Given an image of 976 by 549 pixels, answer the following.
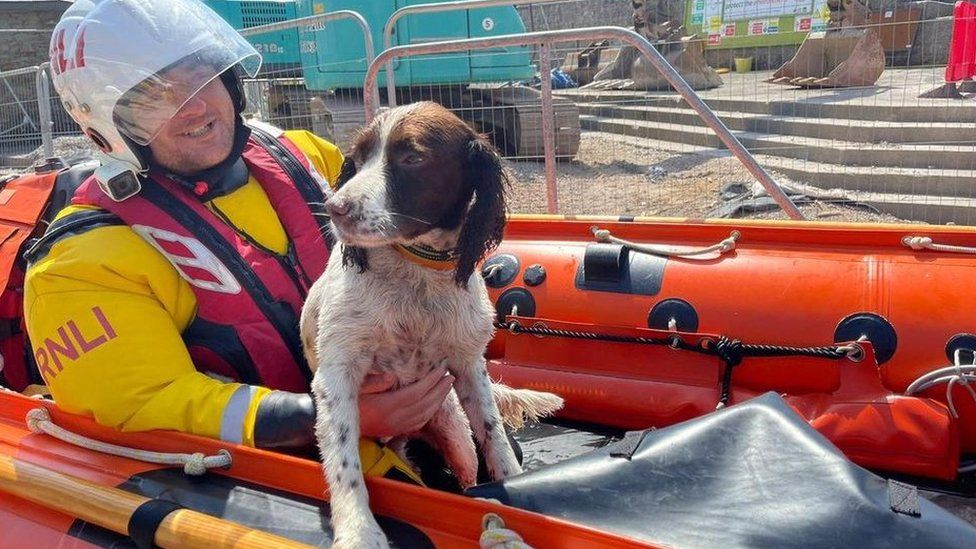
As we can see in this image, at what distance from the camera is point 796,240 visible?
3.24 metres

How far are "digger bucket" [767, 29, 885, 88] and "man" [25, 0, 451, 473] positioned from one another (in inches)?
275

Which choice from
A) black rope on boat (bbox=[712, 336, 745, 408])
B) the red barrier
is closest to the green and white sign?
the red barrier

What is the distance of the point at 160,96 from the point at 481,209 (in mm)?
1006

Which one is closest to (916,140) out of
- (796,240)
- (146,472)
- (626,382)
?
(796,240)

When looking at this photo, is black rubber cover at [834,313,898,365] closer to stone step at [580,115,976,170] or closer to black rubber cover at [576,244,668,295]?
black rubber cover at [576,244,668,295]

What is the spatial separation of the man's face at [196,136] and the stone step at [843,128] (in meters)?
6.07

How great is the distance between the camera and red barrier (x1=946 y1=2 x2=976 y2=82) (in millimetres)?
7277

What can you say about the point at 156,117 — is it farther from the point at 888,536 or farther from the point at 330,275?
the point at 888,536

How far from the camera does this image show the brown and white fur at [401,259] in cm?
216

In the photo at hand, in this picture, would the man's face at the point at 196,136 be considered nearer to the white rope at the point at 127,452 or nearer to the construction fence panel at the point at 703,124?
the white rope at the point at 127,452

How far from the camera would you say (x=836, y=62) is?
32.8 feet

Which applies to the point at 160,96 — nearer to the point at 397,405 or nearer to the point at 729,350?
the point at 397,405

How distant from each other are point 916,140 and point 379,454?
6.89m

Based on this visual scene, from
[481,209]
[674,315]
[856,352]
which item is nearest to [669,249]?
[674,315]
